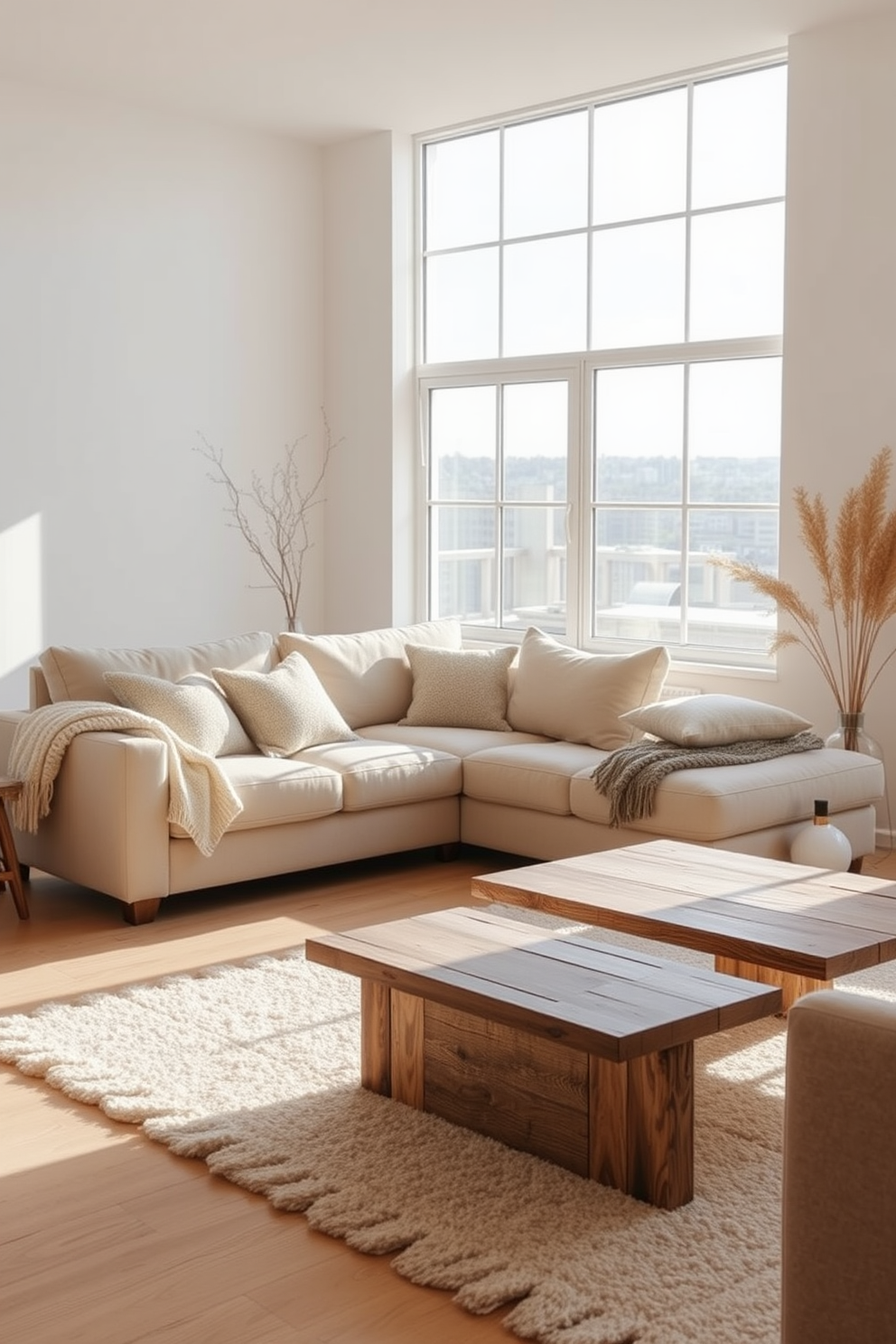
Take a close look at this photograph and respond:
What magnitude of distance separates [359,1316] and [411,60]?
529 centimetres

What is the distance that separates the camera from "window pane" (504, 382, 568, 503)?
277 inches

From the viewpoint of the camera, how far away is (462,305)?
750 cm

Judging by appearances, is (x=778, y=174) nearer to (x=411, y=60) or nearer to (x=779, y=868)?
(x=411, y=60)

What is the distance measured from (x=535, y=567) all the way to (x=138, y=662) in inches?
96.1

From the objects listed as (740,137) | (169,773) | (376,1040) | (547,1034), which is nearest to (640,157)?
(740,137)

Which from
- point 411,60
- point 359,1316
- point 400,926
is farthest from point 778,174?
point 359,1316

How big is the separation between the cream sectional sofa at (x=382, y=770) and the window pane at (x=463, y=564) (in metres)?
1.23

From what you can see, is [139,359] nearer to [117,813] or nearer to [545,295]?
[545,295]

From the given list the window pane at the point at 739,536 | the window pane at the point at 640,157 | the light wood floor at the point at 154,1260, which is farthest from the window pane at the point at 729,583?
the light wood floor at the point at 154,1260

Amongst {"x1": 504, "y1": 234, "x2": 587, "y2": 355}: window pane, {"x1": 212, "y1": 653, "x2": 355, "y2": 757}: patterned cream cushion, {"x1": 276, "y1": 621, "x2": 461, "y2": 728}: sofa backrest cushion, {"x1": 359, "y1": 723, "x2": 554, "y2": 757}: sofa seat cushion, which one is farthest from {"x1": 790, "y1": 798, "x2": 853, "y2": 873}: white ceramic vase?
{"x1": 504, "y1": 234, "x2": 587, "y2": 355}: window pane

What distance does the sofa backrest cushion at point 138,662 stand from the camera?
5184mm

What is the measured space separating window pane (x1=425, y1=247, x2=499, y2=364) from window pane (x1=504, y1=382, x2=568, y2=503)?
347mm

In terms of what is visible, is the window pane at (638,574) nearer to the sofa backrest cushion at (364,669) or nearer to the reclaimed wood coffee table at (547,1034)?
the sofa backrest cushion at (364,669)

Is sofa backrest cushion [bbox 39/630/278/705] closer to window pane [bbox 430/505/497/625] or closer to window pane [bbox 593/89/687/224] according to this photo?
window pane [bbox 430/505/497/625]
